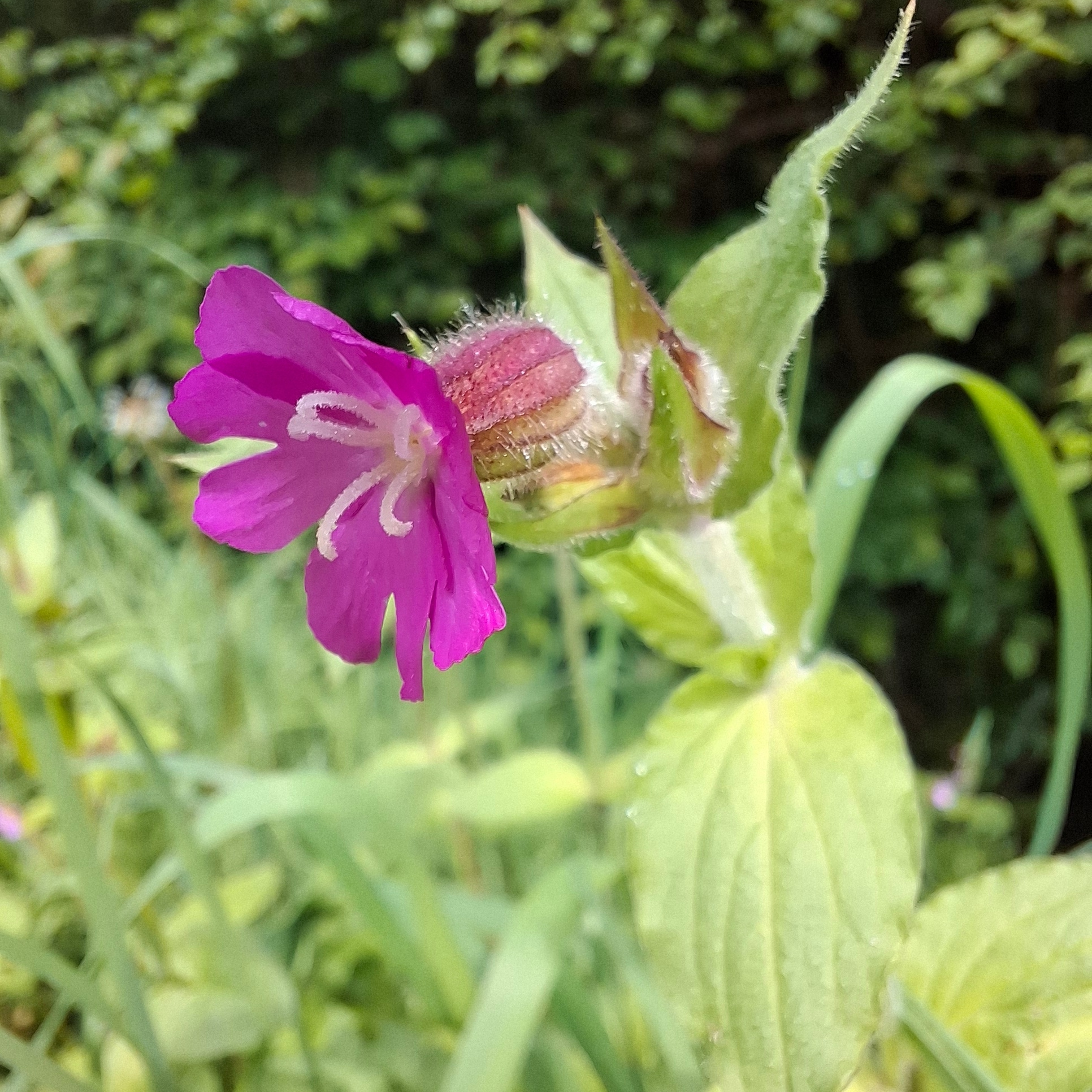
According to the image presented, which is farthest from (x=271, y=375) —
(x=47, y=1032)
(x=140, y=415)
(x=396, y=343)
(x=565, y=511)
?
(x=396, y=343)

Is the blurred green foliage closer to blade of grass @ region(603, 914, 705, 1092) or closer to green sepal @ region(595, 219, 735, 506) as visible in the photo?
blade of grass @ region(603, 914, 705, 1092)

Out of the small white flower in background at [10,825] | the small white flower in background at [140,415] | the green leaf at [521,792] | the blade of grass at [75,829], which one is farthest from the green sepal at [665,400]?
the small white flower in background at [140,415]

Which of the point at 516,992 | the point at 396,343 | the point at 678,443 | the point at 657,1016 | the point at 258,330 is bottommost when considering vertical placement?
the point at 657,1016

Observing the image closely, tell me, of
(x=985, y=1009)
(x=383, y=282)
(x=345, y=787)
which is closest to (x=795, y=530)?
(x=985, y=1009)

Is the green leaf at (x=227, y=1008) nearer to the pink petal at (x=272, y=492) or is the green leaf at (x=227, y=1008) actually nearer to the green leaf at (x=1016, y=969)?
the pink petal at (x=272, y=492)

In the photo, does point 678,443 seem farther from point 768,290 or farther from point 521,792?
point 521,792

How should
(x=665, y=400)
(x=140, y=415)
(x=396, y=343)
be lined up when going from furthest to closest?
(x=396, y=343) < (x=140, y=415) < (x=665, y=400)

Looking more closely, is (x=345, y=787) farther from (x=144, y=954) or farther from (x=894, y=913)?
(x=894, y=913)
